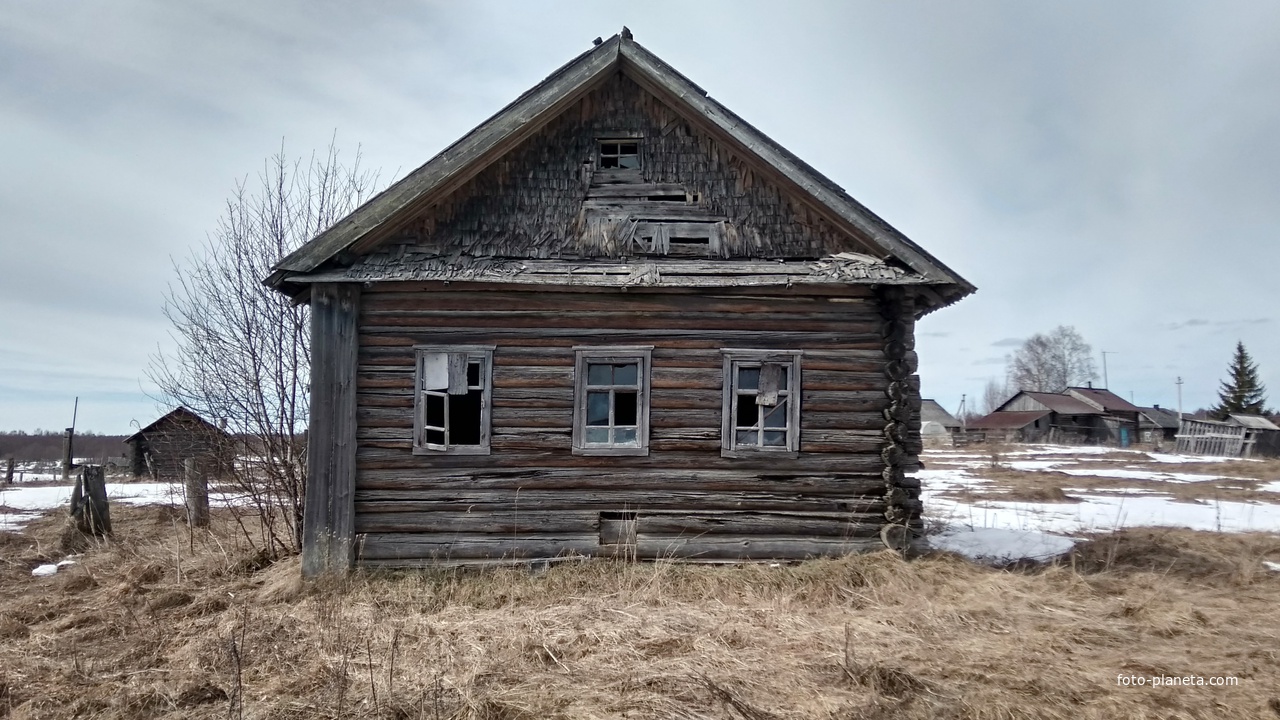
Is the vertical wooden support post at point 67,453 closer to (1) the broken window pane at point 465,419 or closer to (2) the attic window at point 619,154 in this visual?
(1) the broken window pane at point 465,419

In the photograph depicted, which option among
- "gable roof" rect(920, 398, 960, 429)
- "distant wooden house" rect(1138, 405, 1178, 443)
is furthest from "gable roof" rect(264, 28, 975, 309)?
"gable roof" rect(920, 398, 960, 429)

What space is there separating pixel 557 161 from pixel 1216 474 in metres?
26.6

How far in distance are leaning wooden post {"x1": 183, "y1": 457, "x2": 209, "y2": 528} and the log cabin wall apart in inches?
190

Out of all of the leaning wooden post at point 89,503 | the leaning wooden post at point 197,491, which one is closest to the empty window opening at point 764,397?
the leaning wooden post at point 197,491

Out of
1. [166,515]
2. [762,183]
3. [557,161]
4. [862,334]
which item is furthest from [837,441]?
[166,515]

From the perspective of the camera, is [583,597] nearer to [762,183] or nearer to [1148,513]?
[762,183]

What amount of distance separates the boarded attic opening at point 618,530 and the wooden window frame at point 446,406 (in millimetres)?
1642

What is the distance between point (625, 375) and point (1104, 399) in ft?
181

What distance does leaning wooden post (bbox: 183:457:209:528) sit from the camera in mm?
10859

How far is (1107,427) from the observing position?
48.4 m

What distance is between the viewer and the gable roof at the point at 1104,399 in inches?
1962

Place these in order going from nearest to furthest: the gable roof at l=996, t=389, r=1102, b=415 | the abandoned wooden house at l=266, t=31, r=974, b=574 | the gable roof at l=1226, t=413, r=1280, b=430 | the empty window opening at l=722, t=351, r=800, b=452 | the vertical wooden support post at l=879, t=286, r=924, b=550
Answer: the abandoned wooden house at l=266, t=31, r=974, b=574
the vertical wooden support post at l=879, t=286, r=924, b=550
the empty window opening at l=722, t=351, r=800, b=452
the gable roof at l=1226, t=413, r=1280, b=430
the gable roof at l=996, t=389, r=1102, b=415

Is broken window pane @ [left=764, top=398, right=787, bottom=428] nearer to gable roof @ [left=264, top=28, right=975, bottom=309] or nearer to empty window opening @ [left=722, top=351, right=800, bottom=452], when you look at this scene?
empty window opening @ [left=722, top=351, right=800, bottom=452]

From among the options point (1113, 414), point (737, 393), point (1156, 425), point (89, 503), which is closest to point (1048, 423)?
point (1113, 414)
